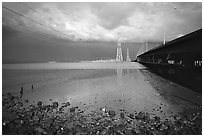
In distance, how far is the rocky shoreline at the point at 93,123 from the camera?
7336 mm

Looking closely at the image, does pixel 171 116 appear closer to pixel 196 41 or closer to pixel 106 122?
pixel 106 122

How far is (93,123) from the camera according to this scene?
8453 mm

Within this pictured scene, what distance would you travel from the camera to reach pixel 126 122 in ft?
28.0

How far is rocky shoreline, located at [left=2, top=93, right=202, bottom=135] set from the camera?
7.34 m

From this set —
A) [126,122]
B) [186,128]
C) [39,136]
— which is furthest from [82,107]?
[186,128]

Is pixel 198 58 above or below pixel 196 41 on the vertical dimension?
below

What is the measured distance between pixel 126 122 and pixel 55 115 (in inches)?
184

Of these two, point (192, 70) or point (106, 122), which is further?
point (192, 70)

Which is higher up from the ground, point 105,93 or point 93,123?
point 93,123

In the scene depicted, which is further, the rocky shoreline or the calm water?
the calm water

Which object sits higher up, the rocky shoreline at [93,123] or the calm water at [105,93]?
the rocky shoreline at [93,123]

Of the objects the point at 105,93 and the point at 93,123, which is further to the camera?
the point at 105,93

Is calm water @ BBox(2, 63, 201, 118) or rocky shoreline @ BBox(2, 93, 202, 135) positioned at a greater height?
rocky shoreline @ BBox(2, 93, 202, 135)

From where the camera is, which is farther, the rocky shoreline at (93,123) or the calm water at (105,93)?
the calm water at (105,93)
